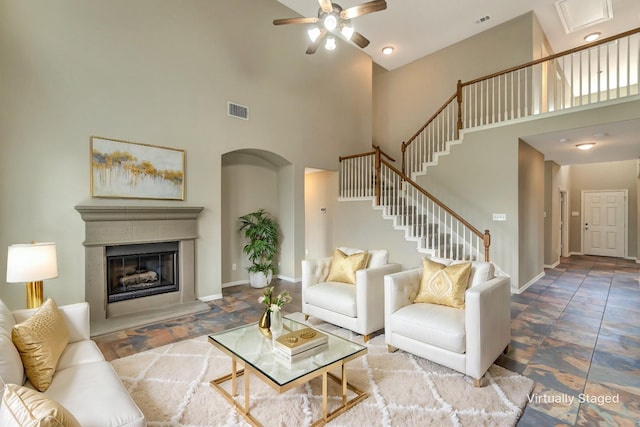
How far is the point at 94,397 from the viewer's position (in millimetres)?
1589

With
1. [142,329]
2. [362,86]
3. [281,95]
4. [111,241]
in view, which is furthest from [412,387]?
[362,86]

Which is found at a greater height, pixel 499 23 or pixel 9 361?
pixel 499 23

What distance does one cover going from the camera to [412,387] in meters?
2.39

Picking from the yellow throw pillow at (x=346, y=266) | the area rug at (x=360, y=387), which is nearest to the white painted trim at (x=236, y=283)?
the yellow throw pillow at (x=346, y=266)

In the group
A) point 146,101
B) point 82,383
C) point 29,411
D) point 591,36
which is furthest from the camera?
point 591,36

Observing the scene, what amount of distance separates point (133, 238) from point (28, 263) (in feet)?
4.85

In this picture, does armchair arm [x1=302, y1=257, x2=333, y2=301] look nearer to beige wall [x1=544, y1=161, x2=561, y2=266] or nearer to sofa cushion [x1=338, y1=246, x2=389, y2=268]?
sofa cushion [x1=338, y1=246, x2=389, y2=268]

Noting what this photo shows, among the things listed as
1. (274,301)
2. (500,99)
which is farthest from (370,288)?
(500,99)

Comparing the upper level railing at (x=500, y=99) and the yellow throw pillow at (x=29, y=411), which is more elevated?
the upper level railing at (x=500, y=99)

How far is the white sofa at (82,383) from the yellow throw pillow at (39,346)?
37 millimetres

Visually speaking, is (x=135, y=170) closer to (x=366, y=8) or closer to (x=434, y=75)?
(x=366, y=8)

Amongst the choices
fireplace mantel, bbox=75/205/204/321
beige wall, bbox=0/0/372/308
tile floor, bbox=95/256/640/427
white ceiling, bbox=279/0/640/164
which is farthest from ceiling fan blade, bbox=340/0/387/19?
tile floor, bbox=95/256/640/427

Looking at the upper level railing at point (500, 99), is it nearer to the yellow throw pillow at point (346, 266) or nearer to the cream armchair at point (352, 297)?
the yellow throw pillow at point (346, 266)

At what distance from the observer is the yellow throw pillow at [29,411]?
A: 38.4 inches
